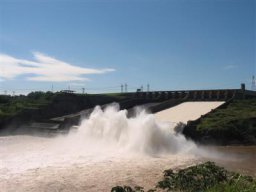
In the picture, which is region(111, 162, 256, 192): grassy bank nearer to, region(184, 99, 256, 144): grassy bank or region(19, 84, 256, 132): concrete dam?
region(184, 99, 256, 144): grassy bank

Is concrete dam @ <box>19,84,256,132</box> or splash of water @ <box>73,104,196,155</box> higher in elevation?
concrete dam @ <box>19,84,256,132</box>

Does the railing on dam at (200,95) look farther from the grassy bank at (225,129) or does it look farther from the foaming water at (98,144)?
the foaming water at (98,144)

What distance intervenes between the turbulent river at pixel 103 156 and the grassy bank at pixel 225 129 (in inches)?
67.6

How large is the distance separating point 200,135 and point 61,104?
606 inches

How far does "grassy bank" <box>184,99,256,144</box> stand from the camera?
2578 centimetres

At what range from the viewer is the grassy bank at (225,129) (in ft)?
84.6

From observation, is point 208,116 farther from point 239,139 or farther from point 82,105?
point 82,105

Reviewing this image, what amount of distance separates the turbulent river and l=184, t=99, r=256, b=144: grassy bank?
1.72 meters

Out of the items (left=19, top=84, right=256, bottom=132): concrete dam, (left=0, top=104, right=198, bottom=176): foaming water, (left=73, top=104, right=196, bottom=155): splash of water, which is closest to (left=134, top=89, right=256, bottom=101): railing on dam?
(left=19, top=84, right=256, bottom=132): concrete dam

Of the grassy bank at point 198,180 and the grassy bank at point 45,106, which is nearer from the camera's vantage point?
the grassy bank at point 198,180

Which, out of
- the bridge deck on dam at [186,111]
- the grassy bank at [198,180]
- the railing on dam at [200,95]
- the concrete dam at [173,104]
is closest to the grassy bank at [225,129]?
the bridge deck on dam at [186,111]

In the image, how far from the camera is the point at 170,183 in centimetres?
838

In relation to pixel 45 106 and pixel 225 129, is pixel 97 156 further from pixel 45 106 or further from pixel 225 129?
pixel 45 106

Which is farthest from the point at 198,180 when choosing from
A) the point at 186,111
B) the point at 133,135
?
the point at 186,111
